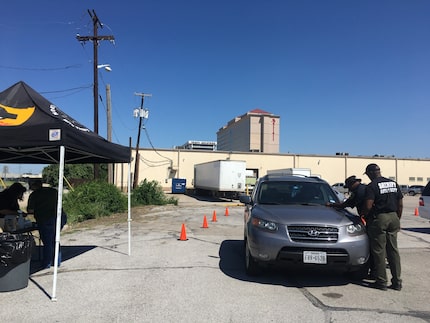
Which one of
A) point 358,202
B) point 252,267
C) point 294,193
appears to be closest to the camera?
point 252,267

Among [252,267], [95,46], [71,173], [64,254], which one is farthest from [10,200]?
[71,173]

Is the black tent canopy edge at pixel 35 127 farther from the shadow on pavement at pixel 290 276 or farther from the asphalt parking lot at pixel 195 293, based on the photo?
the shadow on pavement at pixel 290 276

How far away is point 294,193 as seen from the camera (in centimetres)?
749

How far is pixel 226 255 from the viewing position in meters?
8.77

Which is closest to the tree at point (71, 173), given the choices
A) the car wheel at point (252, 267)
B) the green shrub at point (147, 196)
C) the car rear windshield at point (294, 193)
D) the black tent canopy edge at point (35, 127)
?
the green shrub at point (147, 196)

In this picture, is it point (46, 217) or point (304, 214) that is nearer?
point (304, 214)

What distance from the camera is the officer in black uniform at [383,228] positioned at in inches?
238

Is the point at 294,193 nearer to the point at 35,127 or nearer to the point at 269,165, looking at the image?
the point at 35,127

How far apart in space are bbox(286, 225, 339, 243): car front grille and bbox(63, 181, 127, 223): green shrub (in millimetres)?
13690

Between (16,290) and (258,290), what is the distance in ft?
12.3

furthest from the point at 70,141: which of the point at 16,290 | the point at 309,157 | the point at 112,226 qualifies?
the point at 309,157

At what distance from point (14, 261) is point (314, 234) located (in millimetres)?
4581

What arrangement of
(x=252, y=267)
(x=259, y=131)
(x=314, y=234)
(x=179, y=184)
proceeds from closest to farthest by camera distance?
1. (x=314, y=234)
2. (x=252, y=267)
3. (x=179, y=184)
4. (x=259, y=131)

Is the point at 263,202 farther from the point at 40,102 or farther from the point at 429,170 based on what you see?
the point at 429,170
